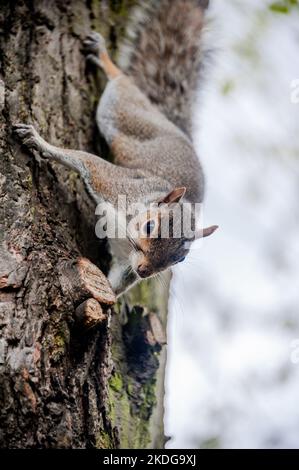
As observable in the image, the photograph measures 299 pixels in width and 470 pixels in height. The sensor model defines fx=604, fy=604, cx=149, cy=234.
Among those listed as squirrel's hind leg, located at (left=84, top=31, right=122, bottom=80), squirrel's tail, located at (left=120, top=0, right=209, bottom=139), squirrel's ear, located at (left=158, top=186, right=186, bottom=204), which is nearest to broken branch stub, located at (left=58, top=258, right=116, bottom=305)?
squirrel's ear, located at (left=158, top=186, right=186, bottom=204)

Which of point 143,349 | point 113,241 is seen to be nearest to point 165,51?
point 113,241

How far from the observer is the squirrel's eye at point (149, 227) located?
2.29 meters

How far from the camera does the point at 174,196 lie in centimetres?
227

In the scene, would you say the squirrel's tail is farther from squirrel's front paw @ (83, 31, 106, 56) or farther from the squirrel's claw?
the squirrel's claw

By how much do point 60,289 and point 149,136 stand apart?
1339mm

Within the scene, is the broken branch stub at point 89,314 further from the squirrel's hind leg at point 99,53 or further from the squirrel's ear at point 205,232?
the squirrel's hind leg at point 99,53

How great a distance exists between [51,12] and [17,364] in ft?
5.19

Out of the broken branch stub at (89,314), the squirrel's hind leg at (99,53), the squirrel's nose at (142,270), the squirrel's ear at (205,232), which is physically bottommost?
the squirrel's nose at (142,270)

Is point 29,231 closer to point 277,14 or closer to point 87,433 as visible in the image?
point 87,433

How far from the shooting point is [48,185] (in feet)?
6.63

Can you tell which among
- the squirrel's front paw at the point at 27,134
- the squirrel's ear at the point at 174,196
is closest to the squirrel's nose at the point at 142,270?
the squirrel's ear at the point at 174,196

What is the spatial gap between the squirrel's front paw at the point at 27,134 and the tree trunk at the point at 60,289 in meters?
0.04

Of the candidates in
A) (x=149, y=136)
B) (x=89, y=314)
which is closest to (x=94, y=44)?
(x=149, y=136)

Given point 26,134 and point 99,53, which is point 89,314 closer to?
point 26,134
